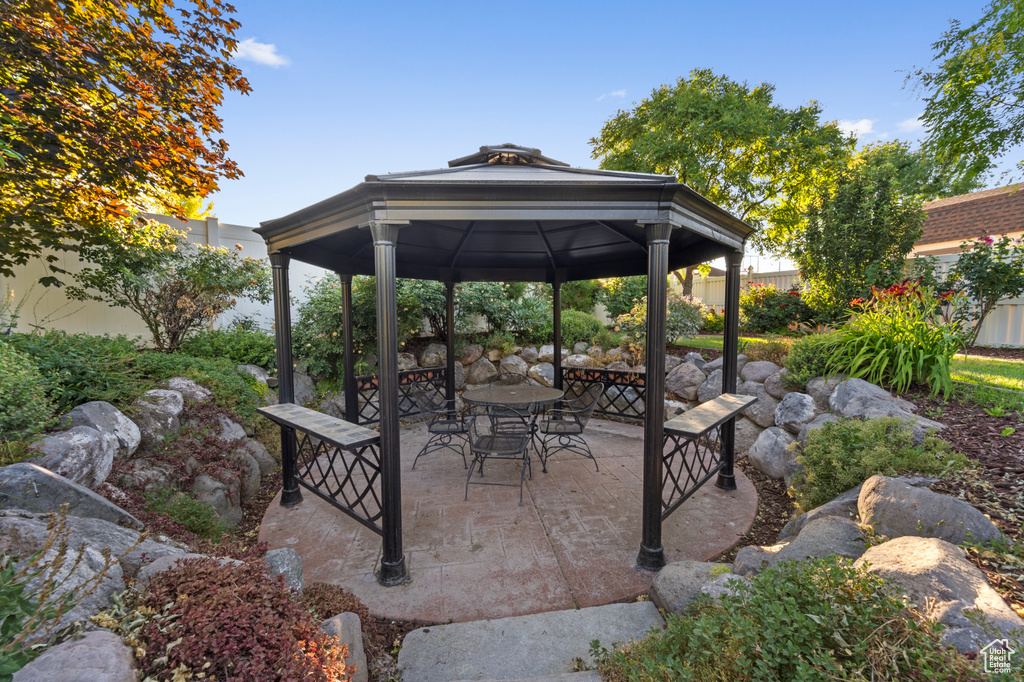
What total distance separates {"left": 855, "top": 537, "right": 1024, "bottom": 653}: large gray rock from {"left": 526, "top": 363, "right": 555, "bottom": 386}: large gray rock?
5554 mm

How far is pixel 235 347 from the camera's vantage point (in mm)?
6090

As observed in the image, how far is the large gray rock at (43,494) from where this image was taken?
2076 millimetres

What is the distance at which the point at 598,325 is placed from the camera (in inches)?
340

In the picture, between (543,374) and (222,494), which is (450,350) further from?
(222,494)

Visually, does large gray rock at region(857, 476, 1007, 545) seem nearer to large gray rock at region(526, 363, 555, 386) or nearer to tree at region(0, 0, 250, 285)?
large gray rock at region(526, 363, 555, 386)

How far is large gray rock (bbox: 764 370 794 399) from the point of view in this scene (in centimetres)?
527

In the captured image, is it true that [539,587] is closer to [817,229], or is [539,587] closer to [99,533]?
[99,533]

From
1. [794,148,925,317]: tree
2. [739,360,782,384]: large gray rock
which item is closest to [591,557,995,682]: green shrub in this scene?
[739,360,782,384]: large gray rock

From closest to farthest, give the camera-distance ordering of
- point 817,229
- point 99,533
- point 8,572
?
point 8,572 → point 99,533 → point 817,229

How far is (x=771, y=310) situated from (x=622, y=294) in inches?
137

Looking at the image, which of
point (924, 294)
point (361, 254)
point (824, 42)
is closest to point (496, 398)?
Answer: point (361, 254)

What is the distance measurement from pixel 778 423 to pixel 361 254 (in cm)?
549

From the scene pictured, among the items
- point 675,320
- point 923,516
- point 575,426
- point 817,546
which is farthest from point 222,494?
point 675,320

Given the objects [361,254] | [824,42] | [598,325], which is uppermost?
[824,42]
